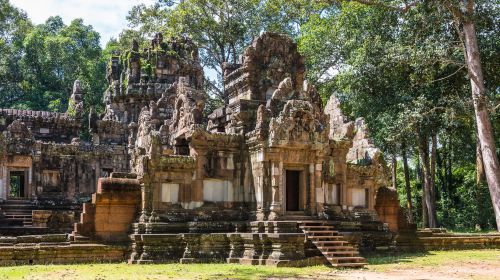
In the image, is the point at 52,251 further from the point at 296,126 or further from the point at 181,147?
the point at 296,126

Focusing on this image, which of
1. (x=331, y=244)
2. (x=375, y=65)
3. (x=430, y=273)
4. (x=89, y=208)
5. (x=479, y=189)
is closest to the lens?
(x=430, y=273)

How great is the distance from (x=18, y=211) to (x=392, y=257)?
1782cm

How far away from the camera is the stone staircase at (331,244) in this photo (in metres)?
16.2

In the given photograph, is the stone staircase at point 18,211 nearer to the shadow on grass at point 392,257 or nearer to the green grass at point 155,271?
the green grass at point 155,271

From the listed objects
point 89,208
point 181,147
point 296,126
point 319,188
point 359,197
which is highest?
A: point 296,126

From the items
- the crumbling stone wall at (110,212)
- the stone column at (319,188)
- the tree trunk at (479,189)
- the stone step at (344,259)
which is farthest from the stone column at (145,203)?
the tree trunk at (479,189)

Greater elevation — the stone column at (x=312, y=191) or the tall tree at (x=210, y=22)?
the tall tree at (x=210, y=22)

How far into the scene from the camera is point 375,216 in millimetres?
21953

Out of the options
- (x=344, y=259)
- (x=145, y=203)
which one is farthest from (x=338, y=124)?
(x=145, y=203)

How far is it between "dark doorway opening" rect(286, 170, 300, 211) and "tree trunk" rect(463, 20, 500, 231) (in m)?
5.93

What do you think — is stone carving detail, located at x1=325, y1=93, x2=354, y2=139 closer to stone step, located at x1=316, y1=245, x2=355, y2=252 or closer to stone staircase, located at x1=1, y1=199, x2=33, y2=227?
stone step, located at x1=316, y1=245, x2=355, y2=252

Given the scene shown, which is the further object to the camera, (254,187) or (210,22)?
(210,22)

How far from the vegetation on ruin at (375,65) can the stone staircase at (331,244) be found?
6415 mm

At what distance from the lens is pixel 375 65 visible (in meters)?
30.0
